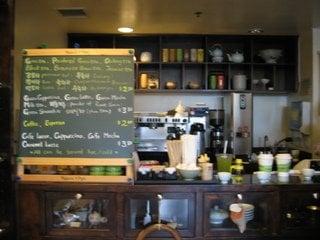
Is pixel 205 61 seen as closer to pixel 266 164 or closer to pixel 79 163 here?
pixel 266 164

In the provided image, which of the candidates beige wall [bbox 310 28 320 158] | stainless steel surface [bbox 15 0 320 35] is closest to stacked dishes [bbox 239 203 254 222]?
stainless steel surface [bbox 15 0 320 35]

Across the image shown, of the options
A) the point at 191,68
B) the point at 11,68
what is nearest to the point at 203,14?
the point at 191,68

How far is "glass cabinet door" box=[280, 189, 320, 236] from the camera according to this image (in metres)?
2.17

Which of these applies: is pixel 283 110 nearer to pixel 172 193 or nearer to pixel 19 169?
pixel 172 193

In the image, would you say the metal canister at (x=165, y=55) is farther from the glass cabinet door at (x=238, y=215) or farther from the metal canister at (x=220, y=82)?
the glass cabinet door at (x=238, y=215)

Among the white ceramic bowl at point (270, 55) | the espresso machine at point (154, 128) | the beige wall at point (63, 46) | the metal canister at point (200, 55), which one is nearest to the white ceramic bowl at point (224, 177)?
the beige wall at point (63, 46)

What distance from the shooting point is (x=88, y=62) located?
2.25 m

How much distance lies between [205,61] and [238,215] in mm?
3275

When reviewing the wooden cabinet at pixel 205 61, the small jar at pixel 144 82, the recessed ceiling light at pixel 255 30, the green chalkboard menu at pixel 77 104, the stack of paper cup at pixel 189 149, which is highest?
the recessed ceiling light at pixel 255 30

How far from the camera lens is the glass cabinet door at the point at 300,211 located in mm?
2166

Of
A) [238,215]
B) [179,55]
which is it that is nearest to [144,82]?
[179,55]

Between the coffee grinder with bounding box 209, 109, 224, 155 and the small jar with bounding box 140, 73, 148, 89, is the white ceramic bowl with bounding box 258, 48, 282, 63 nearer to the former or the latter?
the coffee grinder with bounding box 209, 109, 224, 155

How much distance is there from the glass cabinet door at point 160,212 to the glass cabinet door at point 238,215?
95 mm

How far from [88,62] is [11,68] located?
1.41 ft
